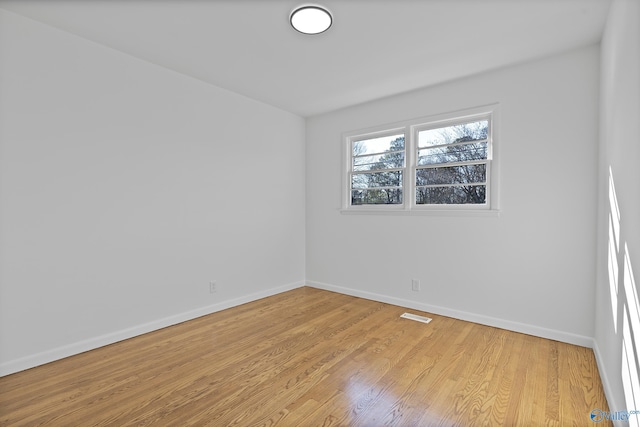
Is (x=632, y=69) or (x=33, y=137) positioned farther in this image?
(x=33, y=137)

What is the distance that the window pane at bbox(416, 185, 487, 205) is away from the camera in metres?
3.31

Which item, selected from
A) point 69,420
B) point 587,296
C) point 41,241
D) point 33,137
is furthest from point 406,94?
point 69,420

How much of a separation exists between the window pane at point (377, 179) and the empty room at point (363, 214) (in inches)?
1.7

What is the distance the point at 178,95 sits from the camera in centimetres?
325

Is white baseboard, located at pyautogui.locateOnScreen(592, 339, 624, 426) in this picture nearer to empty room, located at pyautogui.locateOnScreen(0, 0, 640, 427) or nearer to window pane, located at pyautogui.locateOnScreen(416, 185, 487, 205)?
empty room, located at pyautogui.locateOnScreen(0, 0, 640, 427)

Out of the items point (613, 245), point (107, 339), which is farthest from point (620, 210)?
point (107, 339)

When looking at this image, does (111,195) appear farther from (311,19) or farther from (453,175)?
(453,175)

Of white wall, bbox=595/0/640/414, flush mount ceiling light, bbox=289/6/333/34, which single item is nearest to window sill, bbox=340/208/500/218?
white wall, bbox=595/0/640/414

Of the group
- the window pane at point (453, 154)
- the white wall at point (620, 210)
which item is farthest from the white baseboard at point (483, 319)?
the window pane at point (453, 154)

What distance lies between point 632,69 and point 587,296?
6.78 ft

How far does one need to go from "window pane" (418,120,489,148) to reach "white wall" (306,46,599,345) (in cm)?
21

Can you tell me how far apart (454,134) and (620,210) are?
1982mm

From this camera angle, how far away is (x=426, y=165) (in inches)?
145

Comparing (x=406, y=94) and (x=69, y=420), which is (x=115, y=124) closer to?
(x=69, y=420)
